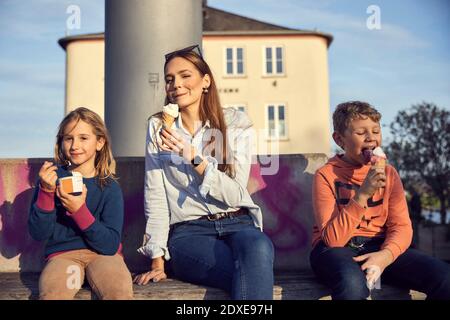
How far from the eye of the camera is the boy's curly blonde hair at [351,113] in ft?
13.6

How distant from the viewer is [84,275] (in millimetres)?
3854

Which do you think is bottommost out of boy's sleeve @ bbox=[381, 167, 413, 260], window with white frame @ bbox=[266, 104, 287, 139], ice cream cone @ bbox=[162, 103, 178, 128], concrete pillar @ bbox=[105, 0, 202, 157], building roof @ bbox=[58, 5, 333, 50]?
boy's sleeve @ bbox=[381, 167, 413, 260]

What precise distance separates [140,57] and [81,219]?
226 centimetres

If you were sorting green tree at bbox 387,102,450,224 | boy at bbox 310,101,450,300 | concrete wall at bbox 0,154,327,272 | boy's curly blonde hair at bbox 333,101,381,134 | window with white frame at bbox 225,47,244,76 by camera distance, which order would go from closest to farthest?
boy at bbox 310,101,450,300
boy's curly blonde hair at bbox 333,101,381,134
concrete wall at bbox 0,154,327,272
green tree at bbox 387,102,450,224
window with white frame at bbox 225,47,244,76

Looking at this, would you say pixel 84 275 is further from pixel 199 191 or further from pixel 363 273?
pixel 363 273

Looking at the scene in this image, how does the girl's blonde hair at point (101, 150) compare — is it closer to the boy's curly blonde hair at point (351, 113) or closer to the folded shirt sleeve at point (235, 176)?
the folded shirt sleeve at point (235, 176)

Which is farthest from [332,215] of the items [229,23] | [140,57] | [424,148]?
[229,23]

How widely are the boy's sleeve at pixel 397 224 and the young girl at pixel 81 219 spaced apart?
1.67 meters

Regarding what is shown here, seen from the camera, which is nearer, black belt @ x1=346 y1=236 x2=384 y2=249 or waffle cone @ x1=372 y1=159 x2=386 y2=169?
waffle cone @ x1=372 y1=159 x2=386 y2=169

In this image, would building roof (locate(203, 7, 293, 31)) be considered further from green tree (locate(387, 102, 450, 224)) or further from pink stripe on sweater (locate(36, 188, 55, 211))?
pink stripe on sweater (locate(36, 188, 55, 211))

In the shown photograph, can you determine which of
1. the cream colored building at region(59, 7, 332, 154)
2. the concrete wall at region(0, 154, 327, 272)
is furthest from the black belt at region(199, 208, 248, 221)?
the cream colored building at region(59, 7, 332, 154)

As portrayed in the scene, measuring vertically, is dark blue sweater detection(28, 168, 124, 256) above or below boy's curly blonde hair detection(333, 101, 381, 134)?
below

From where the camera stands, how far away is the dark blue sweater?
3.79 meters

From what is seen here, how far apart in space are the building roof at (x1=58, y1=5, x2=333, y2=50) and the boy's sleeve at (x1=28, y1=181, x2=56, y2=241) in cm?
3433
